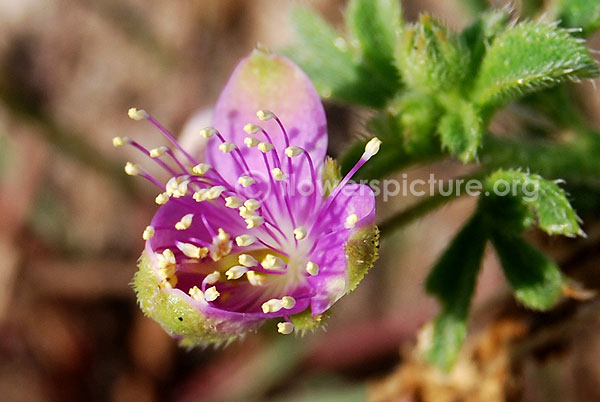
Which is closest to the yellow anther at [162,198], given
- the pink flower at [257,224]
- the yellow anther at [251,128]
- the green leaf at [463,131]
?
the pink flower at [257,224]

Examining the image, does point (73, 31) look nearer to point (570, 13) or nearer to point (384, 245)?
point (384, 245)

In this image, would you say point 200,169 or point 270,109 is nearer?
point 200,169

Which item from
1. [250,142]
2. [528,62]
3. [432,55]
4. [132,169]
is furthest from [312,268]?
[528,62]

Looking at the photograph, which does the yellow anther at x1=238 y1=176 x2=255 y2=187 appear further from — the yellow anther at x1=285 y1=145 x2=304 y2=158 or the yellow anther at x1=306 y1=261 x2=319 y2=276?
the yellow anther at x1=306 y1=261 x2=319 y2=276

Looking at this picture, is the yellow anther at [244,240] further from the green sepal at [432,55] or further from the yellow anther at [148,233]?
the green sepal at [432,55]

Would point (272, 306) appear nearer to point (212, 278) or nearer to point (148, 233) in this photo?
point (212, 278)

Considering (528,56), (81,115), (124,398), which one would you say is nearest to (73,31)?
(81,115)

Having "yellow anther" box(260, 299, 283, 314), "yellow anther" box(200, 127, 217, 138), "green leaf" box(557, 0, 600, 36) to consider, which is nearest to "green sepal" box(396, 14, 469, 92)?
"green leaf" box(557, 0, 600, 36)
